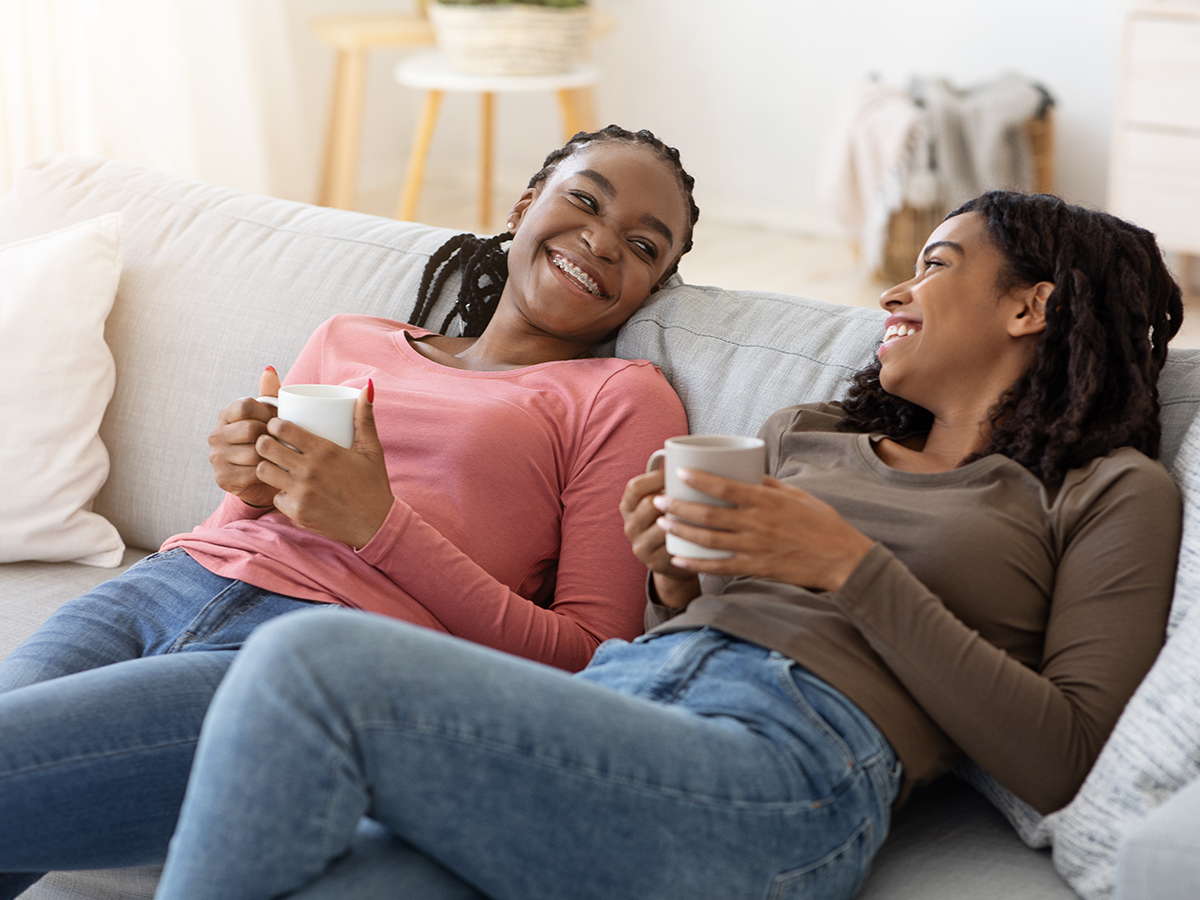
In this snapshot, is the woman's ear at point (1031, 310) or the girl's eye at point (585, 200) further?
the girl's eye at point (585, 200)

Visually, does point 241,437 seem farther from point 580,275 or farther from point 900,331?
point 900,331

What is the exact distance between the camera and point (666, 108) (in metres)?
5.12

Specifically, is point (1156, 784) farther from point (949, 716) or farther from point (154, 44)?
point (154, 44)

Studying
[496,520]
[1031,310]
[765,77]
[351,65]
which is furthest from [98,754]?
[765,77]

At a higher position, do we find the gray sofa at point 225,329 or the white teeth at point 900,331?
the white teeth at point 900,331

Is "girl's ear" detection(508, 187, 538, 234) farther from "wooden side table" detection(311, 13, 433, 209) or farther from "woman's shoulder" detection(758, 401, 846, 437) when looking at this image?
"wooden side table" detection(311, 13, 433, 209)

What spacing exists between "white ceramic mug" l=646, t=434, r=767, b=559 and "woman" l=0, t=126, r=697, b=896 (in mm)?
311

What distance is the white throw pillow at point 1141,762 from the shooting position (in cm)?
96

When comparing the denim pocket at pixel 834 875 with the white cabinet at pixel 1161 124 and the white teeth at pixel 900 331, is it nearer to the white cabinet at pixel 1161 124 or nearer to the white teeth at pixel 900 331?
the white teeth at pixel 900 331

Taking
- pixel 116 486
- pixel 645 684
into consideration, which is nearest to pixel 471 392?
pixel 645 684

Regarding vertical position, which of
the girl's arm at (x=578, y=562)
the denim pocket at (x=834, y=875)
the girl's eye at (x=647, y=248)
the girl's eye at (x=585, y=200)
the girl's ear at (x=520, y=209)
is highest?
the girl's eye at (x=585, y=200)

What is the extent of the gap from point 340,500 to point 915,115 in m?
3.16

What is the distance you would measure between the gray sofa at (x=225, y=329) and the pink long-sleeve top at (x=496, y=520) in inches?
4.2

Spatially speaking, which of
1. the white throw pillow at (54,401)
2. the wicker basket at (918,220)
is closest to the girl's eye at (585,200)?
the white throw pillow at (54,401)
